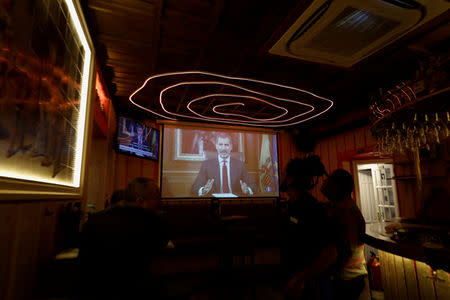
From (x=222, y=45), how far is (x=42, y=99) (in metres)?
2.49

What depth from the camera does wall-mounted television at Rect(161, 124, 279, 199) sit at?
678 centimetres

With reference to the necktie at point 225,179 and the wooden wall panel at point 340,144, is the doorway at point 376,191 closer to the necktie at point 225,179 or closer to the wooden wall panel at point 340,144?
the wooden wall panel at point 340,144

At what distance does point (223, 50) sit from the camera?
11.9 ft

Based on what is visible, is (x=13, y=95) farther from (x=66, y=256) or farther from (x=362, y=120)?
(x=362, y=120)

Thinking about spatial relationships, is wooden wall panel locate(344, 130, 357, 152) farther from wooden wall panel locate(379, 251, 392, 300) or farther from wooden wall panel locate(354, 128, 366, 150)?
wooden wall panel locate(379, 251, 392, 300)

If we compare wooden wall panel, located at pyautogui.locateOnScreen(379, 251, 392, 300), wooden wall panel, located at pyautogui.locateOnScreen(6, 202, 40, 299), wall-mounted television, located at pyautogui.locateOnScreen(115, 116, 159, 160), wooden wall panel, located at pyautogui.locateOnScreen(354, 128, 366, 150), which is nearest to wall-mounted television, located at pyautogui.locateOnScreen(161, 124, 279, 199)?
wall-mounted television, located at pyautogui.locateOnScreen(115, 116, 159, 160)

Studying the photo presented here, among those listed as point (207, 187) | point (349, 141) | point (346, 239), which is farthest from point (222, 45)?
point (349, 141)

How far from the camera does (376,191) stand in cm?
696

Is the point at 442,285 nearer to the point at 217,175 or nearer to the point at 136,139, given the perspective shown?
the point at 136,139

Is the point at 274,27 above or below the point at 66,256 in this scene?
above

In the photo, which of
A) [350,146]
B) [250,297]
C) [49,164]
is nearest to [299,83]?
[350,146]

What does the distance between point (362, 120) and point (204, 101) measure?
369cm

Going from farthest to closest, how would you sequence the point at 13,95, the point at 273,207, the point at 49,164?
the point at 273,207
the point at 49,164
the point at 13,95

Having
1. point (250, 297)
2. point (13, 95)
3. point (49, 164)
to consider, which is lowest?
point (250, 297)
